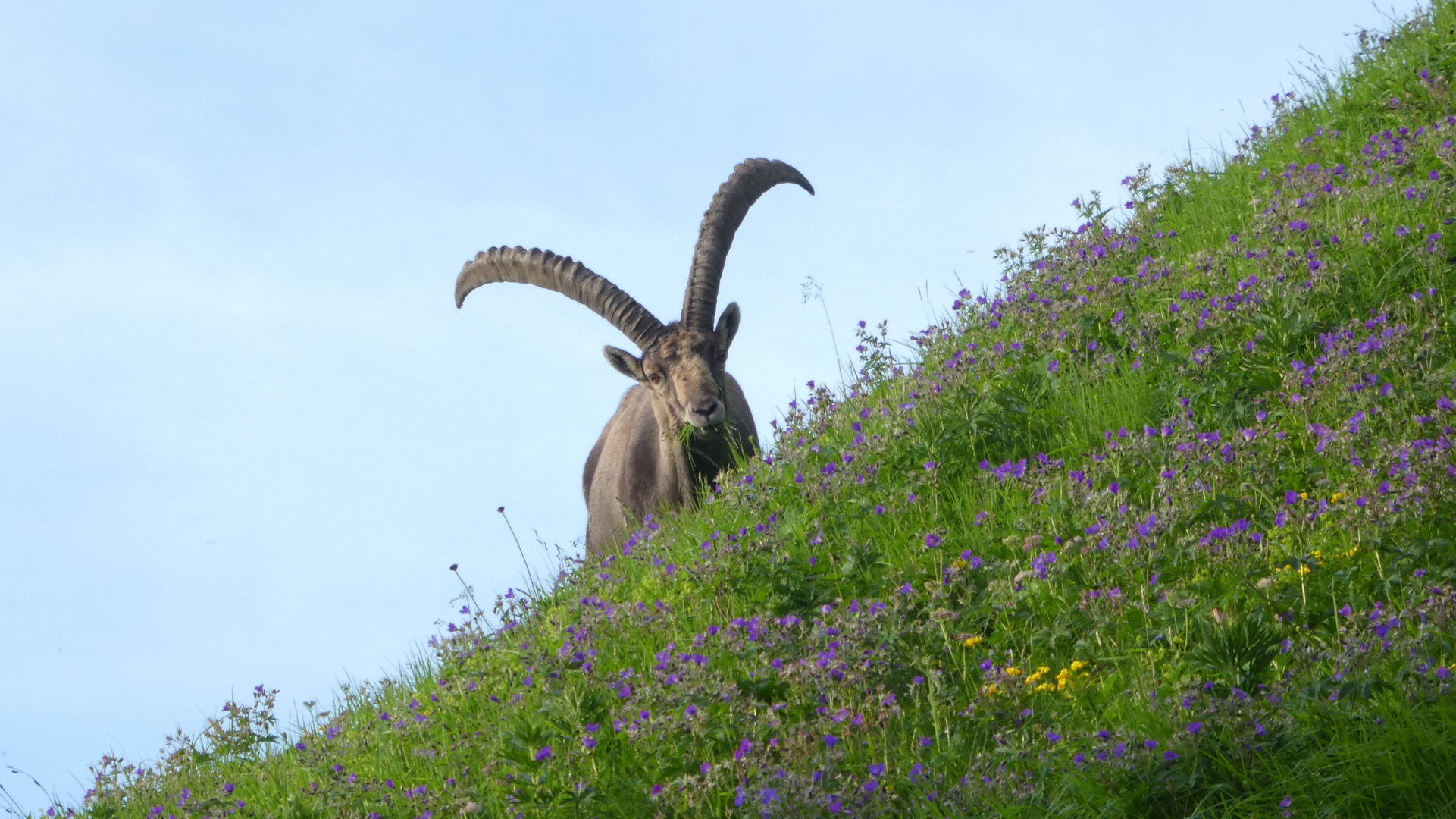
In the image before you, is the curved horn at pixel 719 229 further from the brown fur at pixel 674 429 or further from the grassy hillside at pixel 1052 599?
the grassy hillside at pixel 1052 599

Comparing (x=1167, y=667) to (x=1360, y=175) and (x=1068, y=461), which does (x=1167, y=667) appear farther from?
(x=1360, y=175)

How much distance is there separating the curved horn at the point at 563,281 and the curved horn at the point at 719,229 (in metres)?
0.40

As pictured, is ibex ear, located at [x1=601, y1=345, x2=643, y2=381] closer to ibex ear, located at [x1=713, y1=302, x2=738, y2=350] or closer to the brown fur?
the brown fur

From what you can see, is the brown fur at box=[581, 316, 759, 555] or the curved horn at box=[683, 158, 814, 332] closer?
the brown fur at box=[581, 316, 759, 555]

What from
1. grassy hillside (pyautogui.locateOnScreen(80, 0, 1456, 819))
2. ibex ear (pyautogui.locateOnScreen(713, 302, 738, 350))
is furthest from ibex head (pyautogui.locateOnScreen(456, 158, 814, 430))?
grassy hillside (pyautogui.locateOnScreen(80, 0, 1456, 819))

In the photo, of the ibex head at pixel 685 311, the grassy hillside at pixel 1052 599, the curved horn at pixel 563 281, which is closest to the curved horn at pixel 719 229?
→ the ibex head at pixel 685 311

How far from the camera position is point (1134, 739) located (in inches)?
158

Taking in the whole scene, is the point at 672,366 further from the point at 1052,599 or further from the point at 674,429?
the point at 1052,599

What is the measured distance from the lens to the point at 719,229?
11.4 meters

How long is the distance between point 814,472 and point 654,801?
2.83 meters

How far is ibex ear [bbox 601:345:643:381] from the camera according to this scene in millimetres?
10891

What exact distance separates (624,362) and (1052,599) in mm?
6143

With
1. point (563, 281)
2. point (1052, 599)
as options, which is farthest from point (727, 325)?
point (1052, 599)

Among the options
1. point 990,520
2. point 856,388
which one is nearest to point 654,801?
point 990,520
